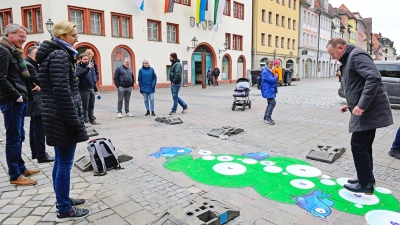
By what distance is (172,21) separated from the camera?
90.0 ft

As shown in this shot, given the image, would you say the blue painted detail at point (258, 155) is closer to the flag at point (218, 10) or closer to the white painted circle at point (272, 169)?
the white painted circle at point (272, 169)

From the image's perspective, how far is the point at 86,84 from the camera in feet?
26.8

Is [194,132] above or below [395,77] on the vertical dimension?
below

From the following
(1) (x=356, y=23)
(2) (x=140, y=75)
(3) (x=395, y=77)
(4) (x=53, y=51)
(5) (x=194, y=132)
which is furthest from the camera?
(1) (x=356, y=23)

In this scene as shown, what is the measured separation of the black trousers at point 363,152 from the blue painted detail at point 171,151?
2.88 metres

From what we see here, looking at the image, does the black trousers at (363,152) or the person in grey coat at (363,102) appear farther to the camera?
the black trousers at (363,152)

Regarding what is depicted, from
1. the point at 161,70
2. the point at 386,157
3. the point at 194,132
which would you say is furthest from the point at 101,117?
the point at 161,70

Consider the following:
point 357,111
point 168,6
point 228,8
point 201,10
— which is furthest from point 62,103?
point 228,8

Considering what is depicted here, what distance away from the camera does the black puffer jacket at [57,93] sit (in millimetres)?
2803

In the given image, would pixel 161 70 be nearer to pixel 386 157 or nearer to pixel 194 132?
pixel 194 132

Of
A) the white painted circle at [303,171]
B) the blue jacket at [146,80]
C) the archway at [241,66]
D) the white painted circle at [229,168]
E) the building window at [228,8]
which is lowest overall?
the white painted circle at [303,171]

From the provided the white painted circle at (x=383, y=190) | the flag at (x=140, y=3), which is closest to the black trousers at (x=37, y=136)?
the white painted circle at (x=383, y=190)

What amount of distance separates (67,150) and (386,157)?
506 cm

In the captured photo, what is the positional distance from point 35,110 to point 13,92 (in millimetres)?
817
